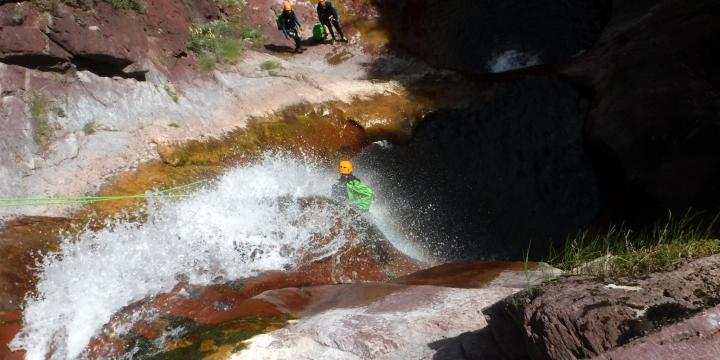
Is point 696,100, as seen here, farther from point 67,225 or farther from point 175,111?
point 67,225

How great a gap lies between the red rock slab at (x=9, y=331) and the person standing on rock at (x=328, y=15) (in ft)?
30.7

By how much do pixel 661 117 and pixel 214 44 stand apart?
887 cm

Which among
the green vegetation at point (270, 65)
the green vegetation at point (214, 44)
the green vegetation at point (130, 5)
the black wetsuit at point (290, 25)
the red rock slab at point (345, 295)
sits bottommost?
the red rock slab at point (345, 295)

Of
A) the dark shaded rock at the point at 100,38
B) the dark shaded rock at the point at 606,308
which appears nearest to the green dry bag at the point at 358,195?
the dark shaded rock at the point at 100,38

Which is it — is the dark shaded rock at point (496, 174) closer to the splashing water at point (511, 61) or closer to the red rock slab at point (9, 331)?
the splashing water at point (511, 61)

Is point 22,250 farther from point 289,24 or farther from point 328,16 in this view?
point 328,16

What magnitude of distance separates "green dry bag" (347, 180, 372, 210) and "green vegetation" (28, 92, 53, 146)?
187 inches

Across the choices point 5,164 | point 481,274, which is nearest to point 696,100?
point 481,274

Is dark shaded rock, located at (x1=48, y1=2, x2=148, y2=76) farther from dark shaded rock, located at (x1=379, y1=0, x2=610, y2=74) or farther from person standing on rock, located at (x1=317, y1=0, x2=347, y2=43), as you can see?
dark shaded rock, located at (x1=379, y1=0, x2=610, y2=74)

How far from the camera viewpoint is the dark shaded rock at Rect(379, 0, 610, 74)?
13.1 metres

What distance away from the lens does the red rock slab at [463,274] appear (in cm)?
649

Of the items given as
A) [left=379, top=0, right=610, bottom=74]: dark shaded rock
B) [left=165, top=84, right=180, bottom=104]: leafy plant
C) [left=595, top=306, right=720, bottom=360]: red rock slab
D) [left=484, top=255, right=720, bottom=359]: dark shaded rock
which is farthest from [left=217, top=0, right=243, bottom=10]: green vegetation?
[left=595, top=306, right=720, bottom=360]: red rock slab

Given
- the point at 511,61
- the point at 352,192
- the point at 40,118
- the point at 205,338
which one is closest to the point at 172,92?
the point at 40,118

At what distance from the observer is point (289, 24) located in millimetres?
12758
